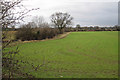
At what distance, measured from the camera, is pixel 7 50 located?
7.82 ft

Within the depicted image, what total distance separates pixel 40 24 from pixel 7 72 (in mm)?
29107

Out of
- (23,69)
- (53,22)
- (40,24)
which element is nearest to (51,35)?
(40,24)

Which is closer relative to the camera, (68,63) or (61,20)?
(68,63)

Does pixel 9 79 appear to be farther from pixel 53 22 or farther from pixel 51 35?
pixel 53 22

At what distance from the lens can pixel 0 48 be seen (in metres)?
2.16

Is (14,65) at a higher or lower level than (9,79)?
higher

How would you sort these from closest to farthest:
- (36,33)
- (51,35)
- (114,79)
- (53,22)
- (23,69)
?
(23,69) < (114,79) < (36,33) < (51,35) < (53,22)

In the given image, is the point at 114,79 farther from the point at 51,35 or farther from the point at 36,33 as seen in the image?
the point at 51,35

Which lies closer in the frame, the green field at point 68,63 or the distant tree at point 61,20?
the green field at point 68,63

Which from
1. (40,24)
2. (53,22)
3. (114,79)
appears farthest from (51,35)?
(114,79)

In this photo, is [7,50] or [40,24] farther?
[40,24]

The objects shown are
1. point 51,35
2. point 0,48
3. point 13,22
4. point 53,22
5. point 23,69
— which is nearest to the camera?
point 0,48

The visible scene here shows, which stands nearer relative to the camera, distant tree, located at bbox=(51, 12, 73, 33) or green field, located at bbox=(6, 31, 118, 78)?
green field, located at bbox=(6, 31, 118, 78)

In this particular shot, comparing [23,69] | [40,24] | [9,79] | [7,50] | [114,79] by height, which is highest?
[40,24]
